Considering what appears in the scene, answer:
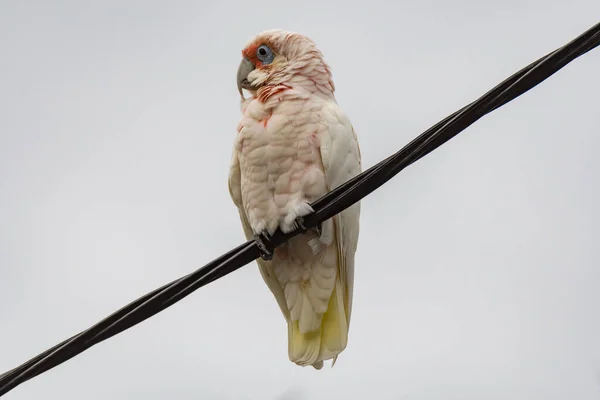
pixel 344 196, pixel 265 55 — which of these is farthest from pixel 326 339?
pixel 265 55

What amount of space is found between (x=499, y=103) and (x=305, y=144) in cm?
124

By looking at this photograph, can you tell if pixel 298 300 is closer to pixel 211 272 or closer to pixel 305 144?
pixel 305 144

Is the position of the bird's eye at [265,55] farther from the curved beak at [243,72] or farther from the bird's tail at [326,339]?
the bird's tail at [326,339]

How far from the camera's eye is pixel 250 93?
3980 millimetres

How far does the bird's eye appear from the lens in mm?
3986

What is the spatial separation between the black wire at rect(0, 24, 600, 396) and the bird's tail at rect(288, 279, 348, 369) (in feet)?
3.30

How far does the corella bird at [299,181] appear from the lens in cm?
347

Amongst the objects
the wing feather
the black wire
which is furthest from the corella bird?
the black wire

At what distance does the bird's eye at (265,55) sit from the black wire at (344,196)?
4.37ft

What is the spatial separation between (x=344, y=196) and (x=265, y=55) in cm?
153

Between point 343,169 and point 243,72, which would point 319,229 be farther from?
point 243,72

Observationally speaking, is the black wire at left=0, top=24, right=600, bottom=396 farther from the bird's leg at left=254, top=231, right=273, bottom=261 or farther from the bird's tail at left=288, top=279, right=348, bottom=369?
the bird's tail at left=288, top=279, right=348, bottom=369

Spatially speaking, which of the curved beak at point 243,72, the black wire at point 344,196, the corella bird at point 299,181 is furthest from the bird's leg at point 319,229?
the curved beak at point 243,72

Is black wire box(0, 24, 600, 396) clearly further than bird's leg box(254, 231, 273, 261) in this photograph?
No
